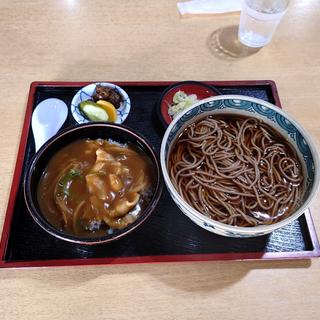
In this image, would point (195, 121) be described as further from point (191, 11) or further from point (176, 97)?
point (191, 11)

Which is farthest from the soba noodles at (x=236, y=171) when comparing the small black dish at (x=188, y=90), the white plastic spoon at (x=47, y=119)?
the white plastic spoon at (x=47, y=119)

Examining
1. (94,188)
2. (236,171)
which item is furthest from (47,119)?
(236,171)

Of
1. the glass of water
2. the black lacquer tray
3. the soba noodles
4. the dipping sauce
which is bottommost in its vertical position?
the black lacquer tray

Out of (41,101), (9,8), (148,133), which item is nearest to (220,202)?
(148,133)

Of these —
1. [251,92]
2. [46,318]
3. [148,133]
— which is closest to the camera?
[46,318]

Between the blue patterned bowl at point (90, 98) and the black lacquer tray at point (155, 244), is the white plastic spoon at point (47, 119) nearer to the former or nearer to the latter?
the blue patterned bowl at point (90, 98)

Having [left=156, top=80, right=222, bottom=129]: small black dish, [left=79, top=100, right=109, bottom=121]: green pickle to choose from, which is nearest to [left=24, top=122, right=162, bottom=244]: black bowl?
[left=79, top=100, right=109, bottom=121]: green pickle

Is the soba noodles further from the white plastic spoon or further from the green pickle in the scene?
the white plastic spoon

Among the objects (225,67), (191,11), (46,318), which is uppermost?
(191,11)
